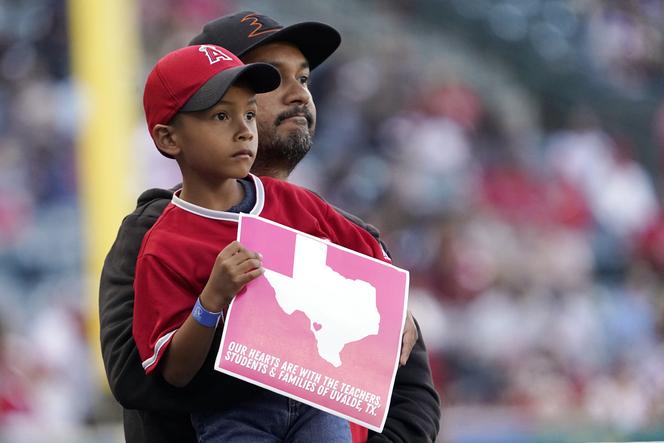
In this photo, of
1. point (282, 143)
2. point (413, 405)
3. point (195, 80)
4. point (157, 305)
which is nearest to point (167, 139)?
point (195, 80)

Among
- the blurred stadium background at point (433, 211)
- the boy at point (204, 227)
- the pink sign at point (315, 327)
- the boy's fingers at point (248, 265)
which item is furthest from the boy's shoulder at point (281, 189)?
the blurred stadium background at point (433, 211)

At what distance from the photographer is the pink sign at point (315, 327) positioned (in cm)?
196

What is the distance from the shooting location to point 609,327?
8.56 m

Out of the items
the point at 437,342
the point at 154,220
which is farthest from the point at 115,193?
the point at 154,220

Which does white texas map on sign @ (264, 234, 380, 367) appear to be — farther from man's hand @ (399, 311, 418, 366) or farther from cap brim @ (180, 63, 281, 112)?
cap brim @ (180, 63, 281, 112)

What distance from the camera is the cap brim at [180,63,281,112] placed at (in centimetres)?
→ 199

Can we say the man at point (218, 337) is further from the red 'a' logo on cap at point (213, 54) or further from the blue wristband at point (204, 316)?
the red 'a' logo on cap at point (213, 54)

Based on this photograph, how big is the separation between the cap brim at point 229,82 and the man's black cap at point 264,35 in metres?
0.35

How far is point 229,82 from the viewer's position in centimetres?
199

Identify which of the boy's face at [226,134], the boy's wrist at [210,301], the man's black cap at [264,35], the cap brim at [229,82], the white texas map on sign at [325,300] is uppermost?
the man's black cap at [264,35]

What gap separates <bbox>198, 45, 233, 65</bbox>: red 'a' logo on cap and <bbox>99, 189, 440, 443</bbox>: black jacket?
0.33 metres

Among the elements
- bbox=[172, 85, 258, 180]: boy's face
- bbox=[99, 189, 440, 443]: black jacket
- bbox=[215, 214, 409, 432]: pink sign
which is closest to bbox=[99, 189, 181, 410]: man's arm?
bbox=[99, 189, 440, 443]: black jacket

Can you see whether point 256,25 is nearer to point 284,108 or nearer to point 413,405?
point 284,108

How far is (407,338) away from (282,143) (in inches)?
18.3
